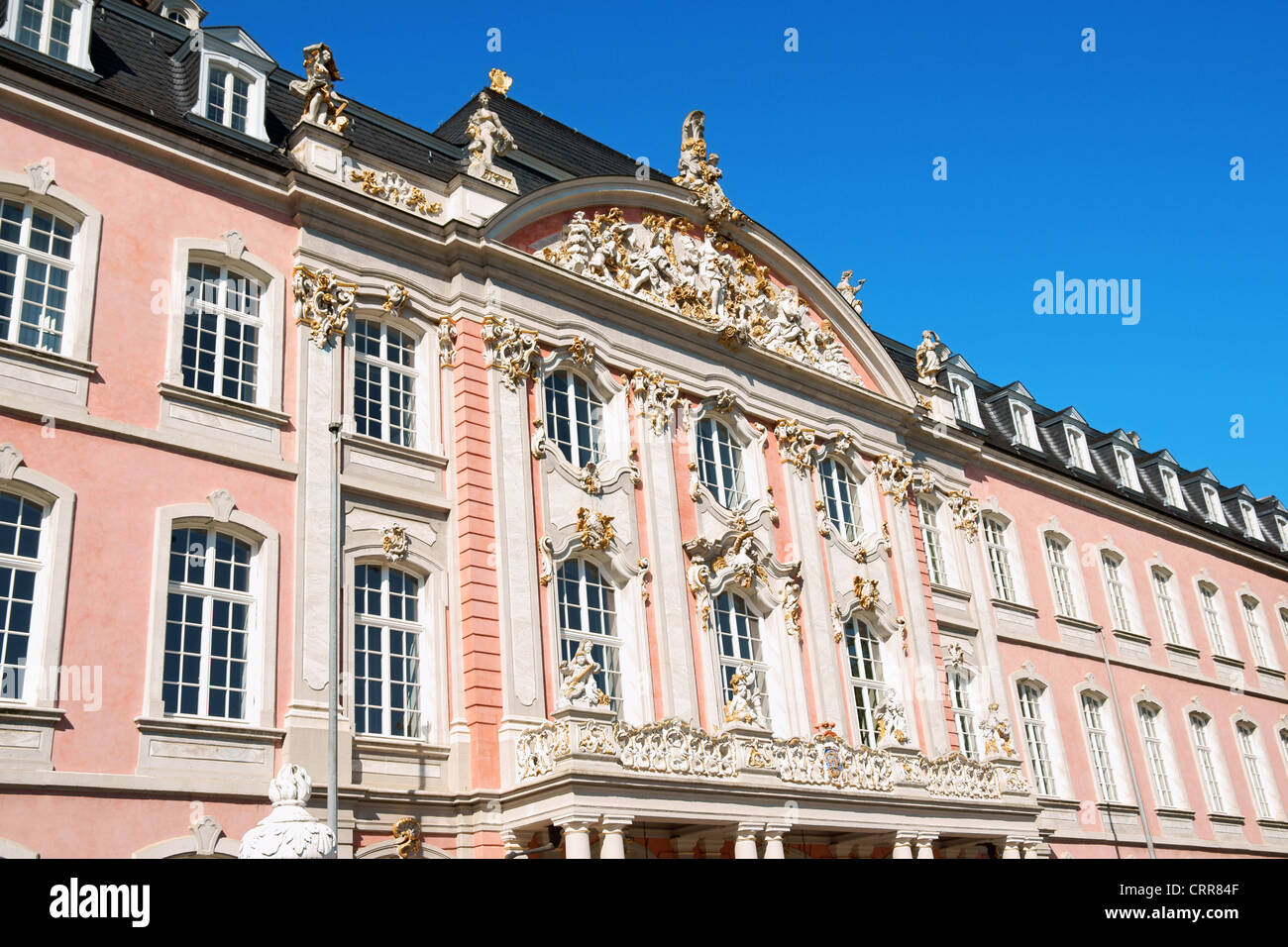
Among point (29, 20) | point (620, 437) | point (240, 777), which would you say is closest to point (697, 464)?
point (620, 437)

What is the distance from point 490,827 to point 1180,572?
92.5 feet

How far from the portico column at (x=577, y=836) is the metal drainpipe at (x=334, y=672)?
3160mm

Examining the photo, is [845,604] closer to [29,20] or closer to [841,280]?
[841,280]

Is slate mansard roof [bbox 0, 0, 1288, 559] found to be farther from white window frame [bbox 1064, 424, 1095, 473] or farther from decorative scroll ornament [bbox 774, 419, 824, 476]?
decorative scroll ornament [bbox 774, 419, 824, 476]

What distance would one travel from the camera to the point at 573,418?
2377cm

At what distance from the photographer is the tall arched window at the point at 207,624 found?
674 inches

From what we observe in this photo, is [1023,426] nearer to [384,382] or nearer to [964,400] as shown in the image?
[964,400]

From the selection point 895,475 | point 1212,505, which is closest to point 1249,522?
point 1212,505

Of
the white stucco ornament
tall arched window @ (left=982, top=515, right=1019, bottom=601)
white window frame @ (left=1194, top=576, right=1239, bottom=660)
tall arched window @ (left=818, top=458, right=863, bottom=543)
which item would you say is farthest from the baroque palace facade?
white window frame @ (left=1194, top=576, right=1239, bottom=660)

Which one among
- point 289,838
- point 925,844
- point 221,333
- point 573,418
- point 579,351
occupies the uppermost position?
point 579,351

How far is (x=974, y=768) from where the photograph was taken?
24.9 meters

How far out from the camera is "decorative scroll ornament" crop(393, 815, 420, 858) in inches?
701

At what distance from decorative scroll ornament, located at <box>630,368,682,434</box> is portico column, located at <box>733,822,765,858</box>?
8.03 meters

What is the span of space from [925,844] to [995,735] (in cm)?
432
